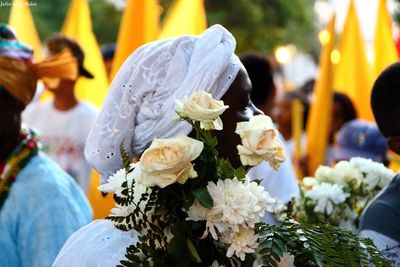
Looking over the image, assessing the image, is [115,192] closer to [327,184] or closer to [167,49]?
Result: [167,49]

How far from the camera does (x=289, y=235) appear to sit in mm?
2244

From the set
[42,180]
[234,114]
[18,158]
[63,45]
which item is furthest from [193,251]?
[63,45]

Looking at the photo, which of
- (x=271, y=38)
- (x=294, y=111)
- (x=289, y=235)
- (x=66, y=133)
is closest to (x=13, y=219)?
(x=289, y=235)

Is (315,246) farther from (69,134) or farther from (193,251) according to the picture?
(69,134)

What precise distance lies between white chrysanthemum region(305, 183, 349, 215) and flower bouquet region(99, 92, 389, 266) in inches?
56.2

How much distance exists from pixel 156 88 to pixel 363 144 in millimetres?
2803

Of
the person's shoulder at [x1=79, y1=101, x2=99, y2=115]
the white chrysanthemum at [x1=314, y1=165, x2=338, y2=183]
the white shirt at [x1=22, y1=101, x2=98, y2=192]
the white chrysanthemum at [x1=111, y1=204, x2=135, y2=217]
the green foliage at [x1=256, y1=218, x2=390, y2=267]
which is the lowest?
the white shirt at [x1=22, y1=101, x2=98, y2=192]

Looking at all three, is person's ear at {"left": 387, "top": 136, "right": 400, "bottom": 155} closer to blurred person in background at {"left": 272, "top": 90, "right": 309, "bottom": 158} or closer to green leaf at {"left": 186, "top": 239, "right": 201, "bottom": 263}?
green leaf at {"left": 186, "top": 239, "right": 201, "bottom": 263}

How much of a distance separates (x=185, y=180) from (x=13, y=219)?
135 cm

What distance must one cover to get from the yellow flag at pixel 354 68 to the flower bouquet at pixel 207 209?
6.00m

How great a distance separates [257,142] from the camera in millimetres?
2164

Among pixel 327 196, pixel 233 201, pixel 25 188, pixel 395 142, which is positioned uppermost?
pixel 233 201

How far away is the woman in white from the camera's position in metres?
2.50

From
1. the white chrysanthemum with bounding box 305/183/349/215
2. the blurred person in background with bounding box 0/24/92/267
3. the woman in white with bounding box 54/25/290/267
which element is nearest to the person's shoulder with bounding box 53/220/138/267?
the woman in white with bounding box 54/25/290/267
